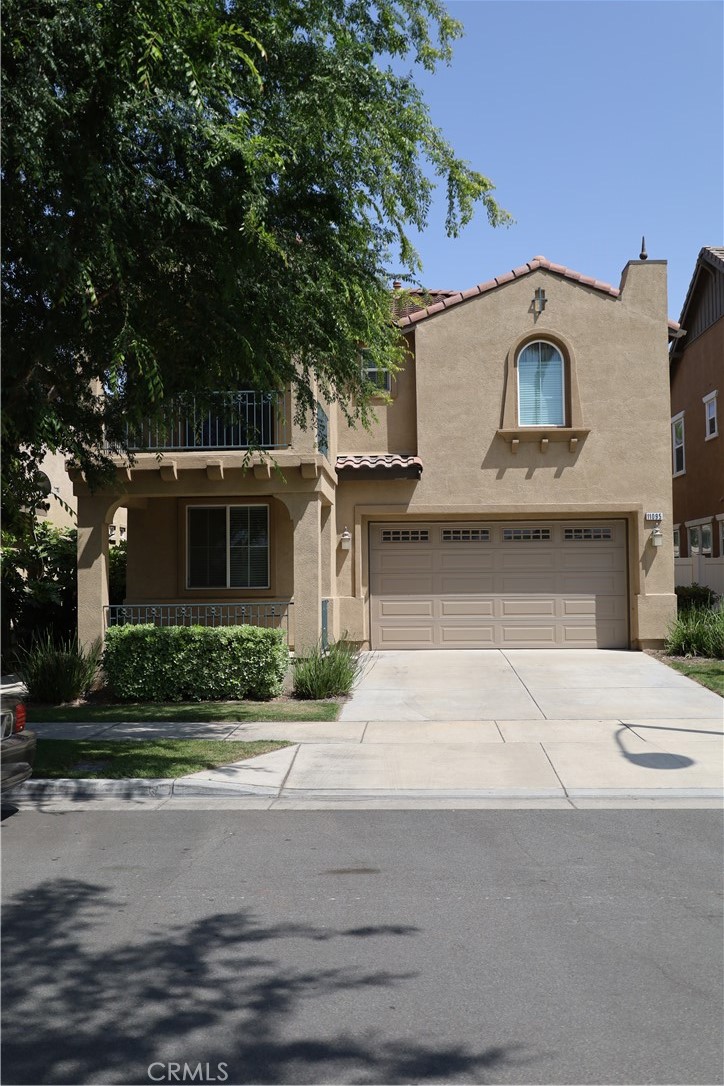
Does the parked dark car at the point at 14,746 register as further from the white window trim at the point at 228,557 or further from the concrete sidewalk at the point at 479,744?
the white window trim at the point at 228,557

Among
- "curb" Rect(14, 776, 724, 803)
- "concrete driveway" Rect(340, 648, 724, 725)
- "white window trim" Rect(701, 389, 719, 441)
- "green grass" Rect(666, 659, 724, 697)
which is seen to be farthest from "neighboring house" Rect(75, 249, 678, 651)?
"curb" Rect(14, 776, 724, 803)

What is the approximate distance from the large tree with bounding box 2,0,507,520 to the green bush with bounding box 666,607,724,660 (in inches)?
373

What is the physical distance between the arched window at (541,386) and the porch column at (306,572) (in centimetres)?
546

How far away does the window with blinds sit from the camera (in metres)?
17.3

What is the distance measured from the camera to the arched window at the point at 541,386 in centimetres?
1830

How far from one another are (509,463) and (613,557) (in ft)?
9.14

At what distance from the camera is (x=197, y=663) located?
13484 millimetres

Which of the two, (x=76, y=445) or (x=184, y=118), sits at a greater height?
(x=184, y=118)

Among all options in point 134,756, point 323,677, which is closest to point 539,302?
point 323,677

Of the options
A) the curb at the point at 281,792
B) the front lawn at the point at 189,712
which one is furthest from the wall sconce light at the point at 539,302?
the curb at the point at 281,792

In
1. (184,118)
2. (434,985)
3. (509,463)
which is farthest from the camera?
(509,463)

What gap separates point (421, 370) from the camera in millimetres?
18328

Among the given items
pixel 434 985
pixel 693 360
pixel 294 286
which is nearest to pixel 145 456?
pixel 294 286

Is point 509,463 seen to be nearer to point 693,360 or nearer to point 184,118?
point 693,360
